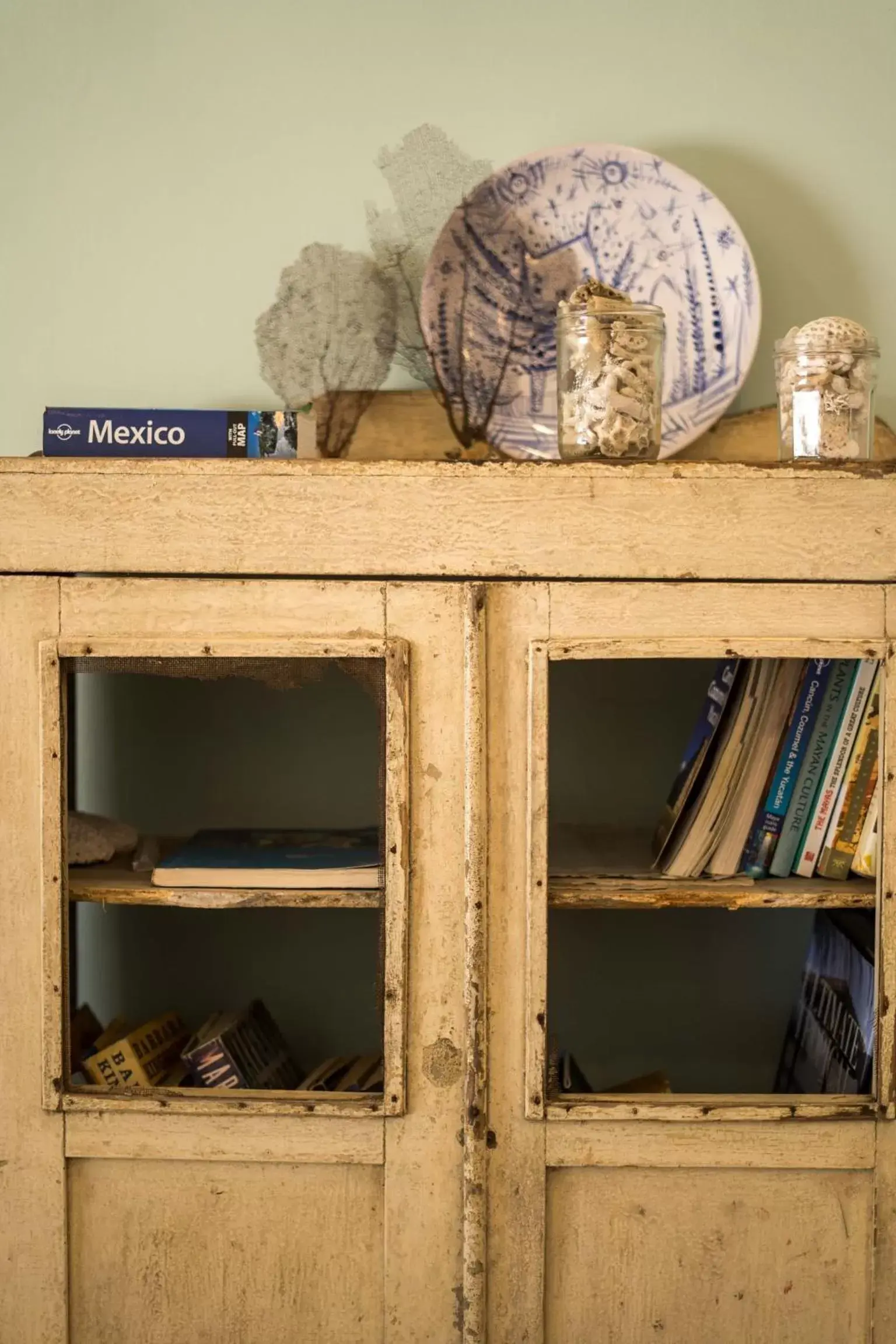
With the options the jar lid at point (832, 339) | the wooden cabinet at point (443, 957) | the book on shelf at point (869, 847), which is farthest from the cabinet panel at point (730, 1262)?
the jar lid at point (832, 339)

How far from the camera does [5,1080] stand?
1.23 meters

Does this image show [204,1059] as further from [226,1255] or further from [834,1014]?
[834,1014]

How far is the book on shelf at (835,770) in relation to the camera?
49.9 inches

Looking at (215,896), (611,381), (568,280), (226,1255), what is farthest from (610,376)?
(226,1255)

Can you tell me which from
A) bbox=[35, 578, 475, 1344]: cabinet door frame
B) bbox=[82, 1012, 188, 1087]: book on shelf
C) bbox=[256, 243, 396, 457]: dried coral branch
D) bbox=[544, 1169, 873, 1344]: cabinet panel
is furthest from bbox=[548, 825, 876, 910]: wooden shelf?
bbox=[256, 243, 396, 457]: dried coral branch

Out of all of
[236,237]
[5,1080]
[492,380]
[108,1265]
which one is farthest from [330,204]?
[108,1265]

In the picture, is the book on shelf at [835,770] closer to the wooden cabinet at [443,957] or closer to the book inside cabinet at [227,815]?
the wooden cabinet at [443,957]

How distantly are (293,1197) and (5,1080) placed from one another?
328 millimetres

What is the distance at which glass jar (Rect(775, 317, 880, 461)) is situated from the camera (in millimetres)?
1277

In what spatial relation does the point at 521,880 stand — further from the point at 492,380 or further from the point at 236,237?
the point at 236,237

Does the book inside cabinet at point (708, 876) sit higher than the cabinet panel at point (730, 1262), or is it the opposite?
the book inside cabinet at point (708, 876)

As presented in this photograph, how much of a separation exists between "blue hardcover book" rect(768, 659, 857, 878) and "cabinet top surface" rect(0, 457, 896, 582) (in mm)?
127

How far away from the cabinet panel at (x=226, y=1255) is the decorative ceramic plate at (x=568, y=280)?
0.93 metres

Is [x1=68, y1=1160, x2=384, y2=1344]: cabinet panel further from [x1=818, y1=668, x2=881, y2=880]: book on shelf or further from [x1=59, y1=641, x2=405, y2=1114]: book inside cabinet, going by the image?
[x1=818, y1=668, x2=881, y2=880]: book on shelf
